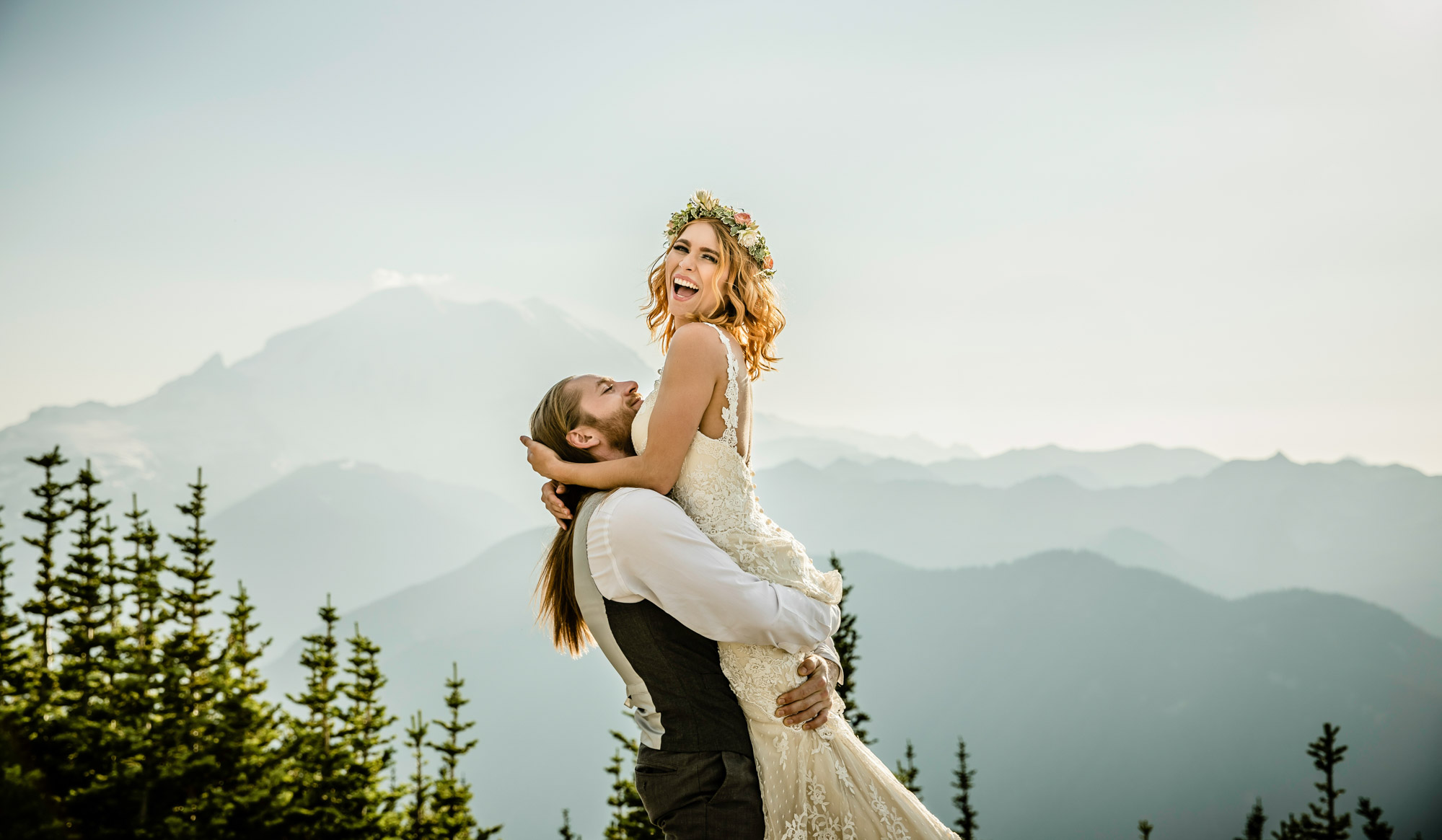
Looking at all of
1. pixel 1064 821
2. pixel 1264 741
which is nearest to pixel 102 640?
pixel 1064 821

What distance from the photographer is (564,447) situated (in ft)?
13.9

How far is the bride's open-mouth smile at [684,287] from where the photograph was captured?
4703 mm

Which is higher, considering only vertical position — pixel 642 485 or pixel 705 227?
pixel 705 227

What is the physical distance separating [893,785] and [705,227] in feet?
9.68

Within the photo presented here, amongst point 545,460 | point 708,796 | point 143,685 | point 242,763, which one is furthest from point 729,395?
point 242,763

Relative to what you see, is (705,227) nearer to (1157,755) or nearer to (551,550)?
(551,550)

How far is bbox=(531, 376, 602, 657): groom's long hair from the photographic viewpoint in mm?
4176

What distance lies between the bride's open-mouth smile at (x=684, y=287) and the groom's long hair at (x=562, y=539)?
2.66ft

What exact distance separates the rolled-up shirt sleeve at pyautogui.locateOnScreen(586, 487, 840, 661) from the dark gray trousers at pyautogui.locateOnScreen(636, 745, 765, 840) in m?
0.55

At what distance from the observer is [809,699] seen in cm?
378

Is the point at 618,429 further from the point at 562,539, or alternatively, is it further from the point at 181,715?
the point at 181,715

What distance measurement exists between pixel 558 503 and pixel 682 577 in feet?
3.18

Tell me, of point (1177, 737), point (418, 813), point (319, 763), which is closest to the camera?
point (319, 763)

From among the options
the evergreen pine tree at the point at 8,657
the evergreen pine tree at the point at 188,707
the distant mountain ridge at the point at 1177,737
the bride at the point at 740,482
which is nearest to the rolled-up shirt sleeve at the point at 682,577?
the bride at the point at 740,482
